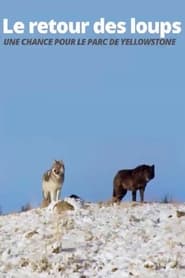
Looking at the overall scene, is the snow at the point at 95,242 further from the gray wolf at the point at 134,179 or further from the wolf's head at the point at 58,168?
the gray wolf at the point at 134,179

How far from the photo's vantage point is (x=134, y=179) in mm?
24766

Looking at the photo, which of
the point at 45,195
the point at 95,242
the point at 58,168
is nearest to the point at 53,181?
the point at 58,168

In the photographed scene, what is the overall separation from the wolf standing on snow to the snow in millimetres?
1484

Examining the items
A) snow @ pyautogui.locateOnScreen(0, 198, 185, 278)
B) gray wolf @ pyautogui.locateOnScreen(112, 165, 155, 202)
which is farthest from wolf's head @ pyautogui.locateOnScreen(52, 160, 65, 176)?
gray wolf @ pyautogui.locateOnScreen(112, 165, 155, 202)

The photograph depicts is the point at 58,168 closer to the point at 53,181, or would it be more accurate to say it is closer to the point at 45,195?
the point at 53,181

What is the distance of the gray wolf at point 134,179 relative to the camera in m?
24.7

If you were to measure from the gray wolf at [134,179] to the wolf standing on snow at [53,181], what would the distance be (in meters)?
1.84

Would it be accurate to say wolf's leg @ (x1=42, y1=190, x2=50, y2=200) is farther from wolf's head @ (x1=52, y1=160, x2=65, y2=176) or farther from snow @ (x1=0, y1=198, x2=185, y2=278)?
snow @ (x1=0, y1=198, x2=185, y2=278)

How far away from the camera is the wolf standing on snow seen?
23.4 metres

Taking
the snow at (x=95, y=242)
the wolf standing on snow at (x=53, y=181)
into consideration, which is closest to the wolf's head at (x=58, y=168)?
the wolf standing on snow at (x=53, y=181)

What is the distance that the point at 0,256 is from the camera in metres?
18.2

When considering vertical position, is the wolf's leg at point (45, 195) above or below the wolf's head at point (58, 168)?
below

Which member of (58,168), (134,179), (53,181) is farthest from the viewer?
(134,179)

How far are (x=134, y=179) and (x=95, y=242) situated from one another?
6.20m
